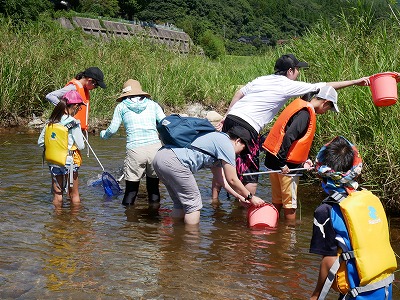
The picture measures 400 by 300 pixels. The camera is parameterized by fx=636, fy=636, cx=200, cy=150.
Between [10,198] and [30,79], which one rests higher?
[30,79]

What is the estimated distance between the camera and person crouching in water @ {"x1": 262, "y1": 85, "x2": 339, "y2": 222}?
6.32 metres

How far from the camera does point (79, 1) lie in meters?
56.4

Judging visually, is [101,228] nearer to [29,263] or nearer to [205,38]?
[29,263]

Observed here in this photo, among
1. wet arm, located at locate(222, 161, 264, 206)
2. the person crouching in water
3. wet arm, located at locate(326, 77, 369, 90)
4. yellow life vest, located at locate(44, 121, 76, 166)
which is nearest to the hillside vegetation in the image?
yellow life vest, located at locate(44, 121, 76, 166)

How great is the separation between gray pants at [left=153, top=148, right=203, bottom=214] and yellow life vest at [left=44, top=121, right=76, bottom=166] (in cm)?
144

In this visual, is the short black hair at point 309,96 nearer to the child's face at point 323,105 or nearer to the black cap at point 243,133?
the child's face at point 323,105

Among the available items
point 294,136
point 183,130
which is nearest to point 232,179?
point 183,130

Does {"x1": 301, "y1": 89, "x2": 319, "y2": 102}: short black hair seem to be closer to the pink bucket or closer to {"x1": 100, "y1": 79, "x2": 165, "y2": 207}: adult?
the pink bucket

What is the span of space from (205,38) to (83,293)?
35.5m

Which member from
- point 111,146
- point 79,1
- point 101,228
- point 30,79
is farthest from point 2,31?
point 79,1

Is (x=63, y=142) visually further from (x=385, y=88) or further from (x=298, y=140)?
(x=385, y=88)

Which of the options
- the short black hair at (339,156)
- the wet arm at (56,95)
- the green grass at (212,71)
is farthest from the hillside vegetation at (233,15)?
the short black hair at (339,156)

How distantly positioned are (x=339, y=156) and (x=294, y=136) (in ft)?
9.86

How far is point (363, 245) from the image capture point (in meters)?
3.32
